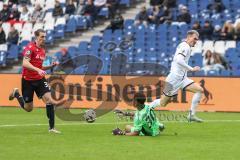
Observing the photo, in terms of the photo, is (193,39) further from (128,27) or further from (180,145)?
(128,27)

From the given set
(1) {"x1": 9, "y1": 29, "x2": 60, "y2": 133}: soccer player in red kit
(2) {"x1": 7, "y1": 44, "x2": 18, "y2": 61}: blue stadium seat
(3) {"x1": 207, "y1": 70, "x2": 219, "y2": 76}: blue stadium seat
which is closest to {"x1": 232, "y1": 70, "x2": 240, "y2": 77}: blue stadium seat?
(3) {"x1": 207, "y1": 70, "x2": 219, "y2": 76}: blue stadium seat

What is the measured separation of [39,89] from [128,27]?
16.8 meters

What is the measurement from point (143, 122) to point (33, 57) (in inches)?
125

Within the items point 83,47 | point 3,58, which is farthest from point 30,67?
point 3,58

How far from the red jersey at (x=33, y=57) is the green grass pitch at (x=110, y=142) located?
1.31 m

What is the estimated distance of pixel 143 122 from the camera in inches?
620

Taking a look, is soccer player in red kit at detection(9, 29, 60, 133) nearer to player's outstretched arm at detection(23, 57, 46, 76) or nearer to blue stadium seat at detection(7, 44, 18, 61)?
player's outstretched arm at detection(23, 57, 46, 76)

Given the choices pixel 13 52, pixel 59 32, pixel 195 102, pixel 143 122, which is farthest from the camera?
pixel 59 32

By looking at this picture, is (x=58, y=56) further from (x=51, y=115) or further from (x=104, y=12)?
(x=51, y=115)

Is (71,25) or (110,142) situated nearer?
(110,142)

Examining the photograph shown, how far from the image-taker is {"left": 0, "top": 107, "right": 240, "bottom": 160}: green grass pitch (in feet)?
40.4

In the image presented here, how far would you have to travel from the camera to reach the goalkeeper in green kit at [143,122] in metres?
15.7

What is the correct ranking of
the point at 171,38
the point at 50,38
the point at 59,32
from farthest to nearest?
the point at 59,32 < the point at 50,38 < the point at 171,38

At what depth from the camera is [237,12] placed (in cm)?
3203
